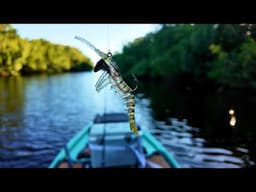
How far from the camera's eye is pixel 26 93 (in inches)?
597

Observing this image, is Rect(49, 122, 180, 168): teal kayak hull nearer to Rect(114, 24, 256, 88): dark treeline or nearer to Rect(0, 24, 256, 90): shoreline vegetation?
Rect(0, 24, 256, 90): shoreline vegetation

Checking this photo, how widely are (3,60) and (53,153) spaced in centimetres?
499

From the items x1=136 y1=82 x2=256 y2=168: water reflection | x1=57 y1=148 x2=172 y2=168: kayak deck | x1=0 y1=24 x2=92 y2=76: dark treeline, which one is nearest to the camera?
x1=0 y1=24 x2=92 y2=76: dark treeline

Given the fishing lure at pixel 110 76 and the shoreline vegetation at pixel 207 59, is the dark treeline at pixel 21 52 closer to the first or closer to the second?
the fishing lure at pixel 110 76

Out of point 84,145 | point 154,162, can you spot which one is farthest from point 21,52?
point 84,145

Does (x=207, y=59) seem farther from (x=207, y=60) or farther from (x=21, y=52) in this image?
(x=21, y=52)

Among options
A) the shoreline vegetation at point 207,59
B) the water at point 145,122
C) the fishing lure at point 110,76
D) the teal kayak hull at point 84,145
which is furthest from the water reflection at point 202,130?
the teal kayak hull at point 84,145

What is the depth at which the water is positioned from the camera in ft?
19.4

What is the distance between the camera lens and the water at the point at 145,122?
233 inches

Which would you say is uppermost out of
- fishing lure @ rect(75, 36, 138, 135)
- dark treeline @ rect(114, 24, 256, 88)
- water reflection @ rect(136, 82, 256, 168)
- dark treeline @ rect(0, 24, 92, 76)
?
dark treeline @ rect(114, 24, 256, 88)

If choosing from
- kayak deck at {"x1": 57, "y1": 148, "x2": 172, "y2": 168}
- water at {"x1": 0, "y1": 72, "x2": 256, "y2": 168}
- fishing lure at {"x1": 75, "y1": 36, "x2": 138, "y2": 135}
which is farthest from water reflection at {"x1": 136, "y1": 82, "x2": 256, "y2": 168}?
kayak deck at {"x1": 57, "y1": 148, "x2": 172, "y2": 168}

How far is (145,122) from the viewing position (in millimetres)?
9305
